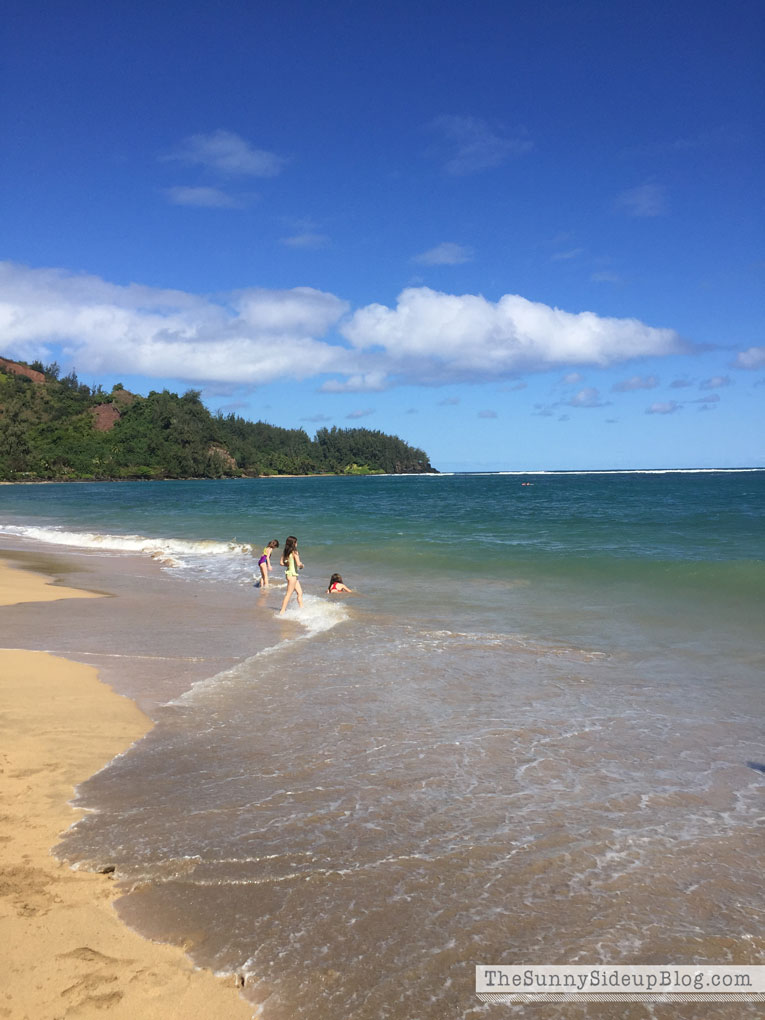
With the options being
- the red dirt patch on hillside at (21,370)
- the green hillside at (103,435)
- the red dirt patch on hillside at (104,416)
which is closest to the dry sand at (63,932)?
the green hillside at (103,435)

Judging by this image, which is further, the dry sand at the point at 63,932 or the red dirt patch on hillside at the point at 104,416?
the red dirt patch on hillside at the point at 104,416

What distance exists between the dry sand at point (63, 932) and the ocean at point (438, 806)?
171mm

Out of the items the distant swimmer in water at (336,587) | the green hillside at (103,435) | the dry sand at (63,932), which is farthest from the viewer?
the green hillside at (103,435)

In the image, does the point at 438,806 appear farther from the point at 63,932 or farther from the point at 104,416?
the point at 104,416

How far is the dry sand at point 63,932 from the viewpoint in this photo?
3156mm

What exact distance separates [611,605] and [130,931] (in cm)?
1229

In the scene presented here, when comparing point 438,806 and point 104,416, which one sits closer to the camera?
point 438,806

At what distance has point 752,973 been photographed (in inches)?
137

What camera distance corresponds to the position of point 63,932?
361cm

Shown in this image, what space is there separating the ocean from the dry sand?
171mm

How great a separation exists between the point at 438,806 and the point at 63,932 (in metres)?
2.74

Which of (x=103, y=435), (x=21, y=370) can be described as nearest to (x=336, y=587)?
(x=103, y=435)

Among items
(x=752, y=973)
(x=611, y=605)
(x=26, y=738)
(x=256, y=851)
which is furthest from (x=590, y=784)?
(x=611, y=605)

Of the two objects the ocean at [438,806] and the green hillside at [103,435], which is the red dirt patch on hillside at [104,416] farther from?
the ocean at [438,806]
